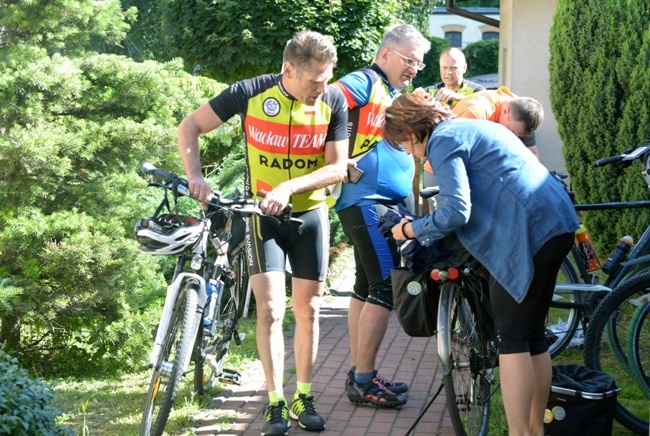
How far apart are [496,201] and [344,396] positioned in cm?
205

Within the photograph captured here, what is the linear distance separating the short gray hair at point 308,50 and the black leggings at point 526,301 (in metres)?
1.38

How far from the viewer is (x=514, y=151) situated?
13.4 ft

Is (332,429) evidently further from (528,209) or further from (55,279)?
(55,279)

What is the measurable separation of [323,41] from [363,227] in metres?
1.18

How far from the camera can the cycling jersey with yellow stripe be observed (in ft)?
15.7

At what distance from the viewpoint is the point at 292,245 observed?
5.01 metres

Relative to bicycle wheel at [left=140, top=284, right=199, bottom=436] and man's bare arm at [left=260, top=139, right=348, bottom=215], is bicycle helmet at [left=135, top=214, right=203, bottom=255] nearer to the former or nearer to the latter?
bicycle wheel at [left=140, top=284, right=199, bottom=436]

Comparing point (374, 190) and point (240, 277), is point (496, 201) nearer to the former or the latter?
point (374, 190)

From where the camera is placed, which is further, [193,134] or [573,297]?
[573,297]

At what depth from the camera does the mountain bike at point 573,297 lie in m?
5.52

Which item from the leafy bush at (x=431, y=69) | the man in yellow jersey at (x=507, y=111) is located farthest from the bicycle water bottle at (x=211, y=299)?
the leafy bush at (x=431, y=69)

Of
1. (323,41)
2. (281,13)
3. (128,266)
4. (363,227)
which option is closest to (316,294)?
(363,227)

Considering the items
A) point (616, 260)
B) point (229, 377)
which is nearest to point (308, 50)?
point (229, 377)

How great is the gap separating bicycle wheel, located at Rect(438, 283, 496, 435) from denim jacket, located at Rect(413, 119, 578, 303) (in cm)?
43
